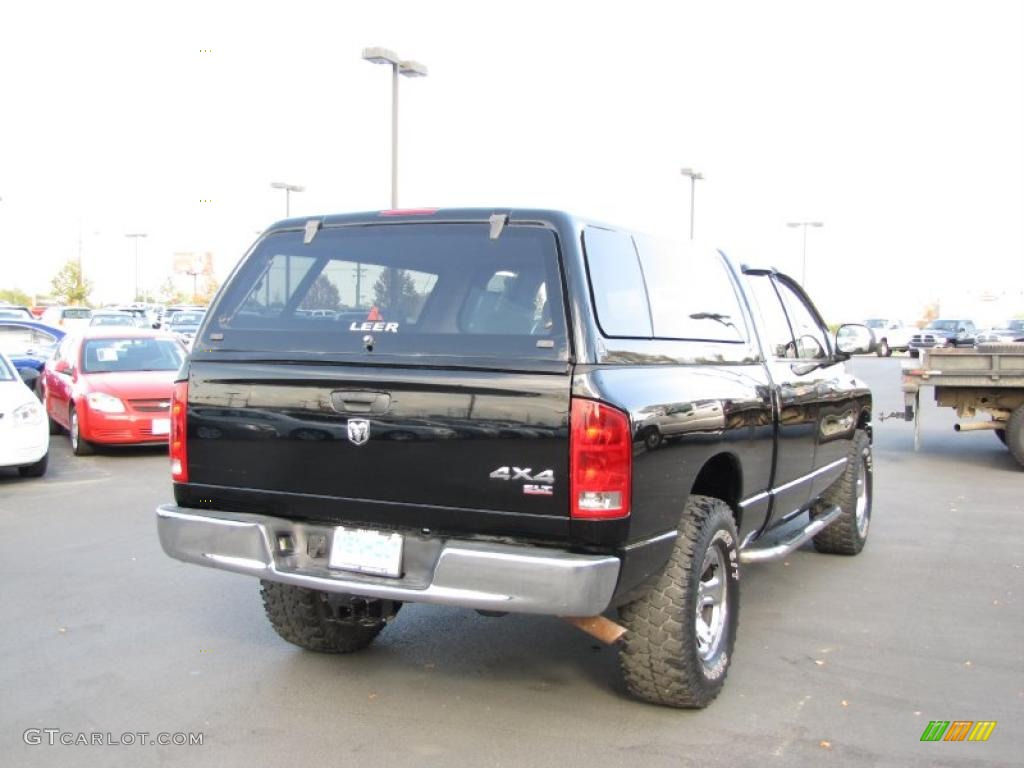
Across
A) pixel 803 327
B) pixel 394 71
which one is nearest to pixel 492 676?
pixel 803 327

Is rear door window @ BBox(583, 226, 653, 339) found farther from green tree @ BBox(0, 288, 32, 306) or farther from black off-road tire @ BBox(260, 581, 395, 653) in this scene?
green tree @ BBox(0, 288, 32, 306)

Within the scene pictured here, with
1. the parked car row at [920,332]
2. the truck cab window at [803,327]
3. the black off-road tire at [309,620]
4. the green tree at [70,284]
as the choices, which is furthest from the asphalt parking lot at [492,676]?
the green tree at [70,284]

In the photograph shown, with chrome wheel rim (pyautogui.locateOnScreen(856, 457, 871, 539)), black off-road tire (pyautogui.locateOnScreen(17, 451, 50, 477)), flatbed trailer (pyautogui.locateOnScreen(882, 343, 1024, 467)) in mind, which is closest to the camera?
chrome wheel rim (pyautogui.locateOnScreen(856, 457, 871, 539))

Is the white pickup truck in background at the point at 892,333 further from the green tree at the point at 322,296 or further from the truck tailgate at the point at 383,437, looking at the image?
the truck tailgate at the point at 383,437

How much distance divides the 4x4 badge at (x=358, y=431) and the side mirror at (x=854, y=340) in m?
3.73

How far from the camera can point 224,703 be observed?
448cm

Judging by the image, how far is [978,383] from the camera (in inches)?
452

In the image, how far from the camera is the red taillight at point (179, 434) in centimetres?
449

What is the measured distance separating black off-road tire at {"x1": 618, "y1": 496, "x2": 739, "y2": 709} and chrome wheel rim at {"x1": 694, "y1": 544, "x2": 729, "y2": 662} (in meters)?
0.08

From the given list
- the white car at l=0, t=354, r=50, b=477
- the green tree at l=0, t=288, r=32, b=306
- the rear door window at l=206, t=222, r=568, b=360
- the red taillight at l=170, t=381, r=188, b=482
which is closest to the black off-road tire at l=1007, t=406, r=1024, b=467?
the rear door window at l=206, t=222, r=568, b=360

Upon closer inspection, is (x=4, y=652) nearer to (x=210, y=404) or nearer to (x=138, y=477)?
(x=210, y=404)

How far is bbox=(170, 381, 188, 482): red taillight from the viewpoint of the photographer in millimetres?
4492

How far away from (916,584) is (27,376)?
11.1m

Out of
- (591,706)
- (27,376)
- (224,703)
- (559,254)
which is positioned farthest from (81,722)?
(27,376)
